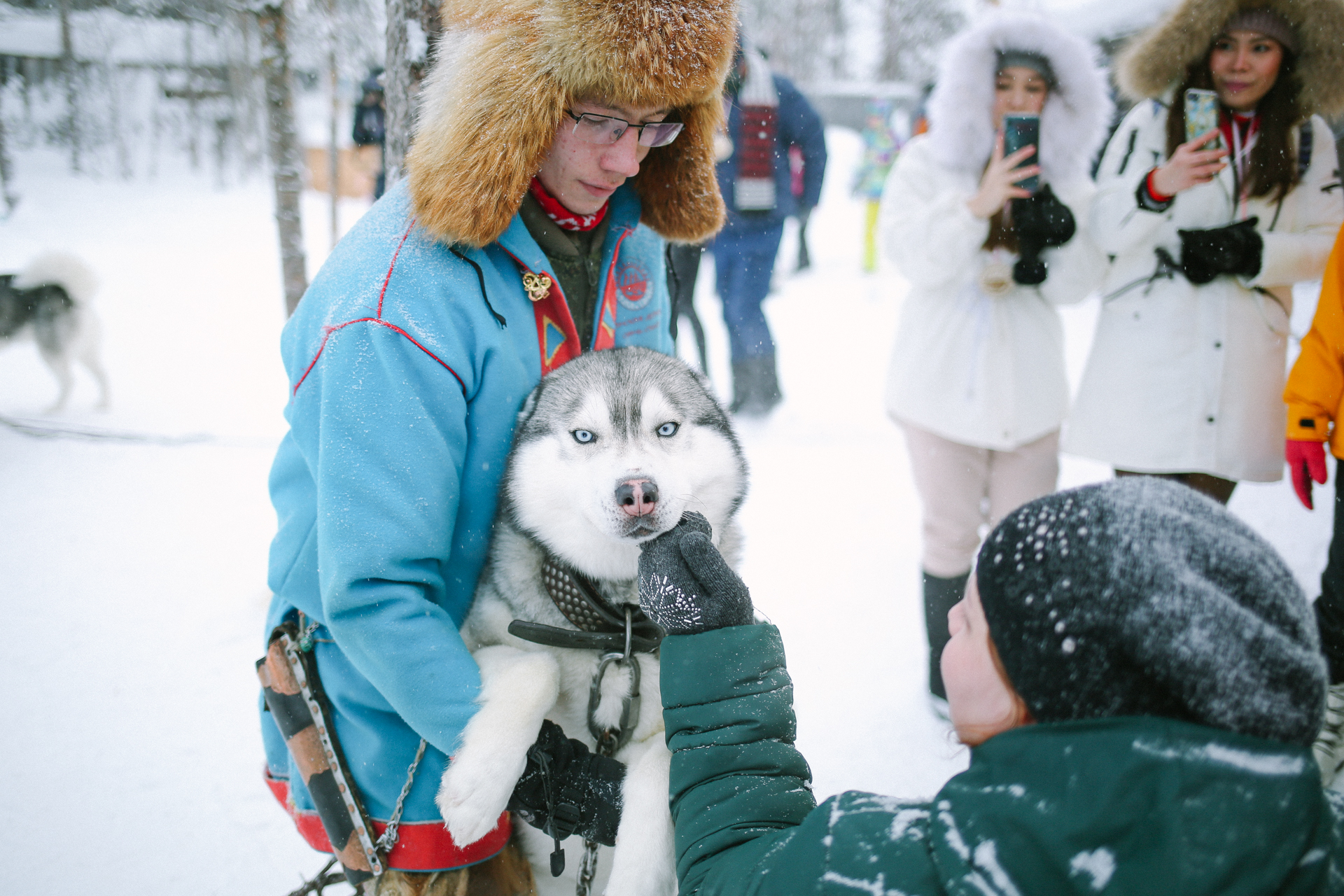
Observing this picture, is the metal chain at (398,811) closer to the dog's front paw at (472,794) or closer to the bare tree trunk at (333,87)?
the dog's front paw at (472,794)

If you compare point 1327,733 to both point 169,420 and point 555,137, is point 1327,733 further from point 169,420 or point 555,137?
point 169,420

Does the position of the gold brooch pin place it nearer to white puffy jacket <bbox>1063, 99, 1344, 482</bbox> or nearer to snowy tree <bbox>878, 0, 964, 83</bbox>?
white puffy jacket <bbox>1063, 99, 1344, 482</bbox>

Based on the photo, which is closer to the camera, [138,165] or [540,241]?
[540,241]

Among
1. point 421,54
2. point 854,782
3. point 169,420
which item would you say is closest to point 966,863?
point 854,782

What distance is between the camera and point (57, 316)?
16.8 feet

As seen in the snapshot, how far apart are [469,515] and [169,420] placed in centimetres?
479

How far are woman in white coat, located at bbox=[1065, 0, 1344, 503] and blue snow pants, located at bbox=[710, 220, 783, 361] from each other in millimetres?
2931

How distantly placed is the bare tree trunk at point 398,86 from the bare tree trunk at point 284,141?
133 centimetres

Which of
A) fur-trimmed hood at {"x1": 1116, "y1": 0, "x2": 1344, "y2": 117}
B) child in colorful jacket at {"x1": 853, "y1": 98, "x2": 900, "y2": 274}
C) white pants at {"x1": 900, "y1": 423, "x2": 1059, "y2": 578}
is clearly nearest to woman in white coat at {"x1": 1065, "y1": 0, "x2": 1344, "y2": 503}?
fur-trimmed hood at {"x1": 1116, "y1": 0, "x2": 1344, "y2": 117}

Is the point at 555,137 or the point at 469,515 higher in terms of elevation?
the point at 555,137

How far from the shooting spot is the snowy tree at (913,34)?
978 inches

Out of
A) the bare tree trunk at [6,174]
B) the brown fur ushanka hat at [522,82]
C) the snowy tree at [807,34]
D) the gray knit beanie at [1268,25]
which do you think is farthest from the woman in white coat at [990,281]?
the snowy tree at [807,34]

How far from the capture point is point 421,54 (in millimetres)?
2182

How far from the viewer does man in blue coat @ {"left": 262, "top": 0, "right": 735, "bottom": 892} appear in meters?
1.16
